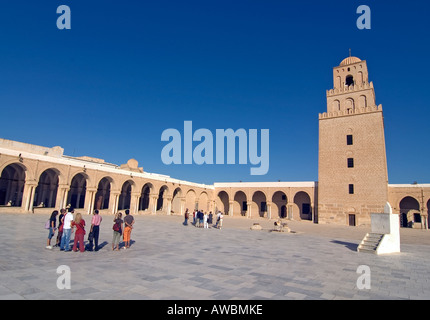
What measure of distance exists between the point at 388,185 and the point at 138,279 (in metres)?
28.6

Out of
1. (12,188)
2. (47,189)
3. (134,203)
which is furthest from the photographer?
(134,203)

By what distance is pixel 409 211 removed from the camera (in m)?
26.1

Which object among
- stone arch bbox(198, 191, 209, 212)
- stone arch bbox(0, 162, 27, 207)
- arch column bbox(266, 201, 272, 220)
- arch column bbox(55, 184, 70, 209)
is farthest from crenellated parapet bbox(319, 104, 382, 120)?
stone arch bbox(0, 162, 27, 207)

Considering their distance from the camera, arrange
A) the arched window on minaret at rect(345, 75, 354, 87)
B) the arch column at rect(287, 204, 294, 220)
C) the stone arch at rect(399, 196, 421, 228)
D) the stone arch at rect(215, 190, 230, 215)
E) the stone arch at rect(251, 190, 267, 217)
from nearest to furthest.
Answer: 1. the stone arch at rect(399, 196, 421, 228)
2. the arched window on minaret at rect(345, 75, 354, 87)
3. the arch column at rect(287, 204, 294, 220)
4. the stone arch at rect(251, 190, 267, 217)
5. the stone arch at rect(215, 190, 230, 215)

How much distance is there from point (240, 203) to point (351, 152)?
1643cm

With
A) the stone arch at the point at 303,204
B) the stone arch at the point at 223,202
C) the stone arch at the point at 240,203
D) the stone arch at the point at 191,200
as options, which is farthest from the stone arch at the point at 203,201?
the stone arch at the point at 303,204

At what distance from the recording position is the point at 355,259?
780 centimetres

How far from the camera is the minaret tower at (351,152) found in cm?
2442

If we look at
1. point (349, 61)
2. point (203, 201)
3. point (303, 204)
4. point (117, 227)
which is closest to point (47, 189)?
point (203, 201)

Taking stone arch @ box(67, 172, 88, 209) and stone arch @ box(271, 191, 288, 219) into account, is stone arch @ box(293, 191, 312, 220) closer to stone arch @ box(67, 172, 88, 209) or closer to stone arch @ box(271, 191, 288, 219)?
stone arch @ box(271, 191, 288, 219)

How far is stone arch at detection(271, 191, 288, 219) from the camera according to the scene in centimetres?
3269

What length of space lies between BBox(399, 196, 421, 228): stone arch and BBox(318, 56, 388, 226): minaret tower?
4.89 m

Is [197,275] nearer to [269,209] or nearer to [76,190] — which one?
[76,190]

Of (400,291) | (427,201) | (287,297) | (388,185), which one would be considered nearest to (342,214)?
(388,185)
